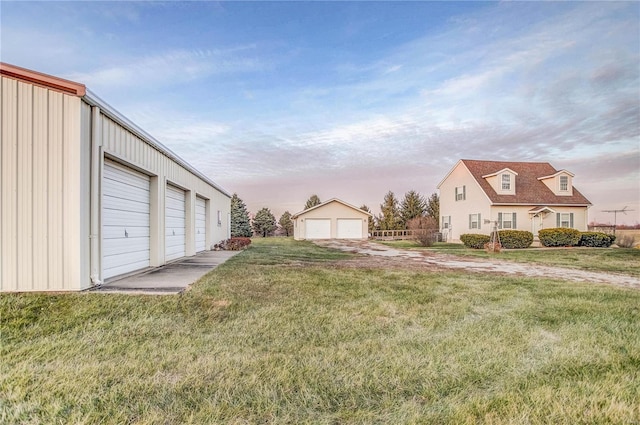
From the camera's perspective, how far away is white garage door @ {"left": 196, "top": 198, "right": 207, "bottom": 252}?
13.7 m

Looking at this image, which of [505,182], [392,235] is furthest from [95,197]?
[392,235]

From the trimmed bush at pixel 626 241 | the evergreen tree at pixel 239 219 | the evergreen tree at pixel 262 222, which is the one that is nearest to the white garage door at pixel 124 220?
the trimmed bush at pixel 626 241

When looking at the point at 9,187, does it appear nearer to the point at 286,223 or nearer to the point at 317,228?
the point at 317,228

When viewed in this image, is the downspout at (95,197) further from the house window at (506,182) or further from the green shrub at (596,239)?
the green shrub at (596,239)

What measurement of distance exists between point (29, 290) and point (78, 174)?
1990 mm

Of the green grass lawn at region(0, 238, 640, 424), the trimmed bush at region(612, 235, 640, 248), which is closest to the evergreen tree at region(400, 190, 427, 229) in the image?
the trimmed bush at region(612, 235, 640, 248)

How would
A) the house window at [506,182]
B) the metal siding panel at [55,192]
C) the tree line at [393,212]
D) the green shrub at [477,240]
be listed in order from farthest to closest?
1. the tree line at [393,212]
2. the house window at [506,182]
3. the green shrub at [477,240]
4. the metal siding panel at [55,192]

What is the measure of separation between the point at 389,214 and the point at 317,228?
12060mm

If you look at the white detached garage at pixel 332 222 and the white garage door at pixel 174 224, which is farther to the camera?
the white detached garage at pixel 332 222

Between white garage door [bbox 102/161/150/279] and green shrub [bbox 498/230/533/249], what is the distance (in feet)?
62.0

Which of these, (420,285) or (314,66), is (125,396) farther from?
(314,66)

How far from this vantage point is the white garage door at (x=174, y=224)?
980 centimetres

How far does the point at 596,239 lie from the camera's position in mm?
19406

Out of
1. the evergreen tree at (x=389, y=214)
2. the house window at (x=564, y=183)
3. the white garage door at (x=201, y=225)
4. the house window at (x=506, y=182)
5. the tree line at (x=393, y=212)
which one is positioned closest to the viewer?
the white garage door at (x=201, y=225)
